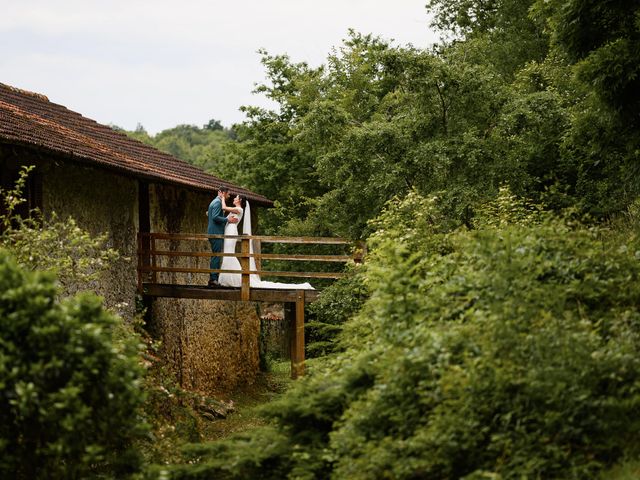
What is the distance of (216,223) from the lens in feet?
56.3

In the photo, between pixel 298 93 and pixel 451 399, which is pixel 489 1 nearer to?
pixel 298 93

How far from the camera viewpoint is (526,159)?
719 inches

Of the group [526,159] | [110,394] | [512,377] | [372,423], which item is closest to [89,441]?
[110,394]

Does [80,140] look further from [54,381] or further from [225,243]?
[54,381]

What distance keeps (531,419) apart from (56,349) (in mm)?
3802

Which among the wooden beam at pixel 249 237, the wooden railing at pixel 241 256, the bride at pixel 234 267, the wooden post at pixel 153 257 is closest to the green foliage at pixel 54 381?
the wooden railing at pixel 241 256

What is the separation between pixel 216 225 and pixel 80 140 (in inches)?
130

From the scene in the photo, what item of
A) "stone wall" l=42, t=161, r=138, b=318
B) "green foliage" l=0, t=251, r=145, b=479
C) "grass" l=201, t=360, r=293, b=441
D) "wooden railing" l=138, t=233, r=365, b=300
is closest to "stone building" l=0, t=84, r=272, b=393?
"stone wall" l=42, t=161, r=138, b=318

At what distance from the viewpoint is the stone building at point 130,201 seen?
13148 mm

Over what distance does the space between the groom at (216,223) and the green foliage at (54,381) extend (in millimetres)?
9314

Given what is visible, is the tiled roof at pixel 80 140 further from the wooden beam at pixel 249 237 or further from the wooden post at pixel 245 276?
the wooden post at pixel 245 276

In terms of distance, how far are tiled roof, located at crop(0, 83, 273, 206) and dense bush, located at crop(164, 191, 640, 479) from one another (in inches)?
222

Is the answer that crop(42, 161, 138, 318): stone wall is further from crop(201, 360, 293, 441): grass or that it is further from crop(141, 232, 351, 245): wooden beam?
crop(201, 360, 293, 441): grass

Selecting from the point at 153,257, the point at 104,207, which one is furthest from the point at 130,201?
the point at 153,257
